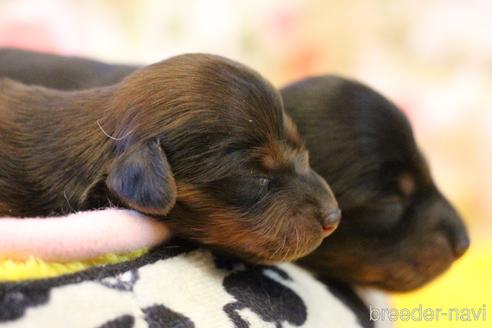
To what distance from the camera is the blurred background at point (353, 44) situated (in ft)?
9.32

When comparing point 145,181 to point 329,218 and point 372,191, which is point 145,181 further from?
point 372,191

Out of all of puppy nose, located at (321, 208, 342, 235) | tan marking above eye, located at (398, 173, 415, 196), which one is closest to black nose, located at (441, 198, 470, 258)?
tan marking above eye, located at (398, 173, 415, 196)

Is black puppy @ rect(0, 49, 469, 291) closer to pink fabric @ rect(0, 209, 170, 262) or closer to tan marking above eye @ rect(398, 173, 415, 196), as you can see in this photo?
tan marking above eye @ rect(398, 173, 415, 196)

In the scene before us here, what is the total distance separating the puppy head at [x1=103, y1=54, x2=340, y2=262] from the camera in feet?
4.25

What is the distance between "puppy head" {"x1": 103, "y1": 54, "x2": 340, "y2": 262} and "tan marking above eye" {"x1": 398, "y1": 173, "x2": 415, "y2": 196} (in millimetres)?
407

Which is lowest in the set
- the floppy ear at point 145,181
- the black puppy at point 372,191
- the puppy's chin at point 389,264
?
the puppy's chin at point 389,264

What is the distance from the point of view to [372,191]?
5.57 feet

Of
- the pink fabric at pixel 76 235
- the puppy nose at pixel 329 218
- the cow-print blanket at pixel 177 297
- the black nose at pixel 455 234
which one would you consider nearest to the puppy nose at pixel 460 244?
the black nose at pixel 455 234

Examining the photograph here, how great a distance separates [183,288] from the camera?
50.5 inches

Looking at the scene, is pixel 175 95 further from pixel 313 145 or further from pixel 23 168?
pixel 313 145

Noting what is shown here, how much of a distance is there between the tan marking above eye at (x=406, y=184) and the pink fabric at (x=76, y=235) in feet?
2.34

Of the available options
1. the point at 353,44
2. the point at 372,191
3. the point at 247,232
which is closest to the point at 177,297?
the point at 247,232

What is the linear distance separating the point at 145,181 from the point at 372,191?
2.23 ft

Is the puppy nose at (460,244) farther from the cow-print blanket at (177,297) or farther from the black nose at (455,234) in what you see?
the cow-print blanket at (177,297)
